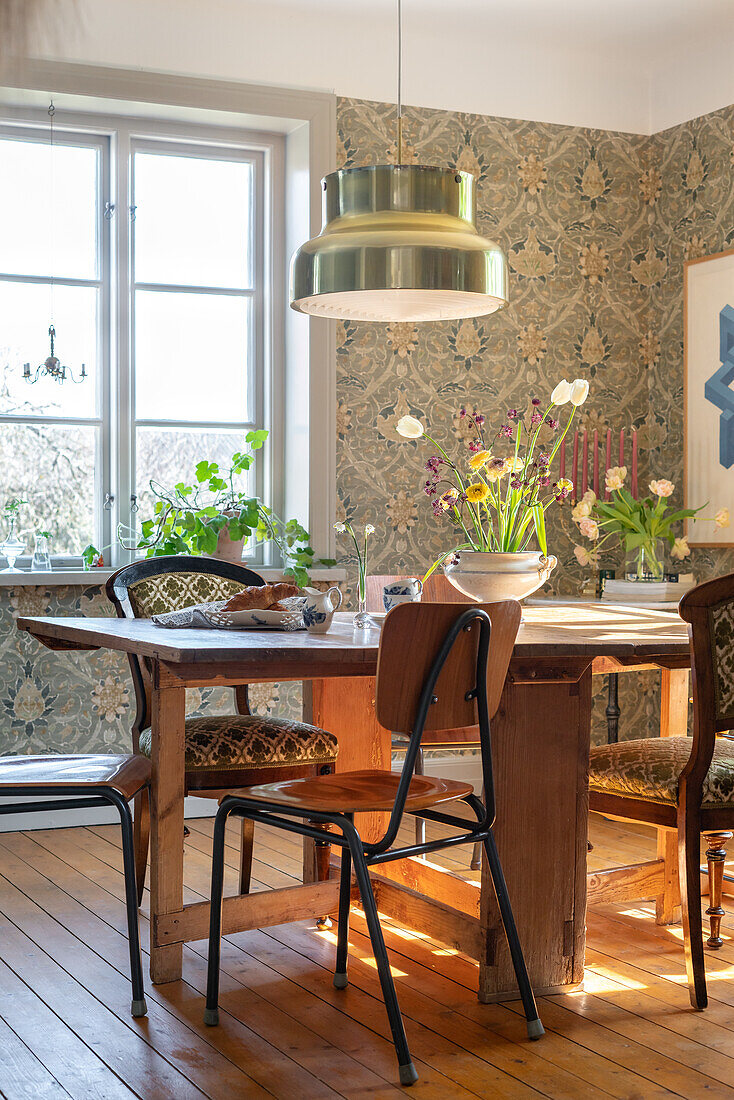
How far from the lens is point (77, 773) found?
7.57 feet

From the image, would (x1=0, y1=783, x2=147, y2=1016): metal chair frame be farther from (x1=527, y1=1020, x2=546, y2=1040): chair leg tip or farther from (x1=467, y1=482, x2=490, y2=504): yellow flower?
(x1=467, y1=482, x2=490, y2=504): yellow flower

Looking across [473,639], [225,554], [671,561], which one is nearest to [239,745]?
[473,639]

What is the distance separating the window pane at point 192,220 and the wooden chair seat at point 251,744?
2.08 meters

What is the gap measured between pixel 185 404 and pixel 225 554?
0.64 meters

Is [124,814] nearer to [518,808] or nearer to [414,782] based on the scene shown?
[414,782]

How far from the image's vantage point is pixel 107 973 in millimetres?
2512

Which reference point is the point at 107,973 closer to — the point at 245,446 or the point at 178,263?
the point at 245,446

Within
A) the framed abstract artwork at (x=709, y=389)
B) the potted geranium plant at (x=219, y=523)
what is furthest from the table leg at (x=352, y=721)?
the framed abstract artwork at (x=709, y=389)

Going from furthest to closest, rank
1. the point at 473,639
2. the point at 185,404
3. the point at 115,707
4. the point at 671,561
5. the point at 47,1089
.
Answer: the point at 671,561 → the point at 185,404 → the point at 115,707 → the point at 473,639 → the point at 47,1089

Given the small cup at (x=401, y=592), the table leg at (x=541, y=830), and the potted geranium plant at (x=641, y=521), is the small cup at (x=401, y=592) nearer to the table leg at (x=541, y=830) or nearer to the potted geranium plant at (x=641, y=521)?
the table leg at (x=541, y=830)

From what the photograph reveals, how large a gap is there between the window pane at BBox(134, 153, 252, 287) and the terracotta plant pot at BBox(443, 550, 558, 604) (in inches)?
77.5

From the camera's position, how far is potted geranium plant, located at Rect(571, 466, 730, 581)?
13.9 ft

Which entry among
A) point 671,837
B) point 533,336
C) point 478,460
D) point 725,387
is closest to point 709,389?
point 725,387

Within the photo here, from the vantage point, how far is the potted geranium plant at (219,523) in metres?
4.07
